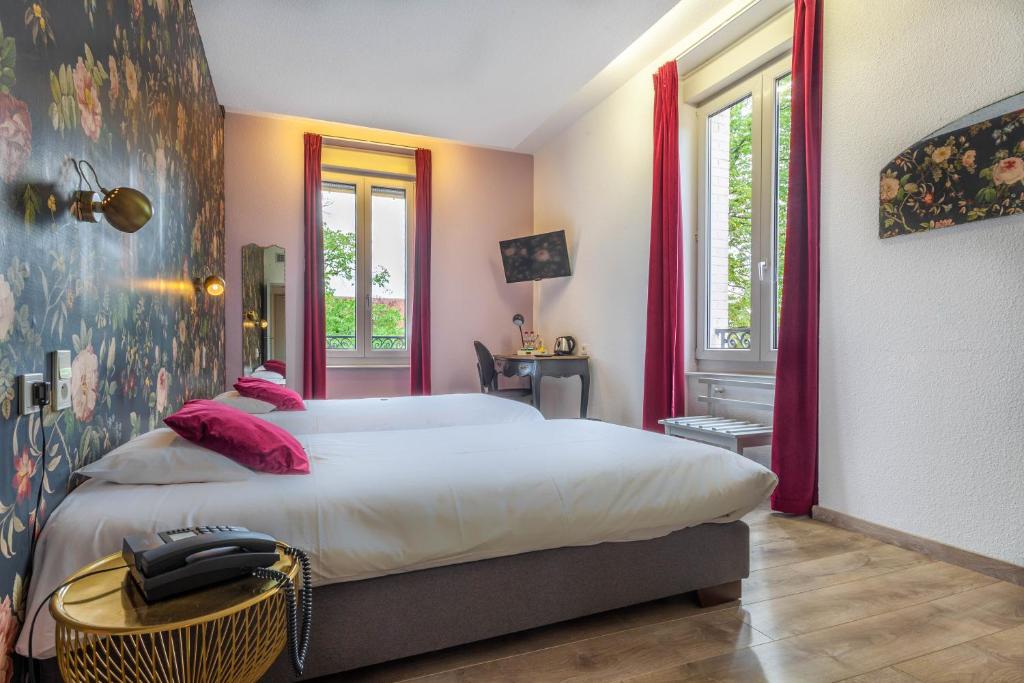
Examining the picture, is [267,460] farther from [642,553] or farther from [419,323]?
[419,323]

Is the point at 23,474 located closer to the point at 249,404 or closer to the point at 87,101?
the point at 87,101

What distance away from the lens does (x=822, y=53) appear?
2840 mm

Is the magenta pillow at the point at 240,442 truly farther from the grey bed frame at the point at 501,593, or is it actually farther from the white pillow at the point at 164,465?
the grey bed frame at the point at 501,593

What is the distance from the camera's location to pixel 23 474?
116cm

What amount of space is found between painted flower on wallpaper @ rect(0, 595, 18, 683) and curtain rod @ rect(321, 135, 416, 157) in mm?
4819

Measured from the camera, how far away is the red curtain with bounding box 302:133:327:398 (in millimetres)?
4988

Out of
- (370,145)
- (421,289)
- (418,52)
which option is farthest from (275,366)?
(418,52)

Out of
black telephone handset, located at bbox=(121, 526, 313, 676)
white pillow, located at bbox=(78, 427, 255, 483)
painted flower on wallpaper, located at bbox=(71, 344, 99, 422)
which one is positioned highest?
painted flower on wallpaper, located at bbox=(71, 344, 99, 422)

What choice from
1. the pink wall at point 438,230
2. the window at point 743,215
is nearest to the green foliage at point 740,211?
the window at point 743,215

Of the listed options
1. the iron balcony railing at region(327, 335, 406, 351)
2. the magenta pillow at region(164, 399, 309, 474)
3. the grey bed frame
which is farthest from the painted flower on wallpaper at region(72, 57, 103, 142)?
the iron balcony railing at region(327, 335, 406, 351)

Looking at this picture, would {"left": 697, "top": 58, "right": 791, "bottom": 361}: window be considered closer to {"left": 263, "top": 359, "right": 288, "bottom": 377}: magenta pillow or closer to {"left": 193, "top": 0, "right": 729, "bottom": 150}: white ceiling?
{"left": 193, "top": 0, "right": 729, "bottom": 150}: white ceiling

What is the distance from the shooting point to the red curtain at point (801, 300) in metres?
2.83

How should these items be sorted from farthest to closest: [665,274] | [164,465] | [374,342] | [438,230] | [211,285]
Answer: [438,230]
[374,342]
[665,274]
[211,285]
[164,465]

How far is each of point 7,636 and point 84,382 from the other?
0.63 m
